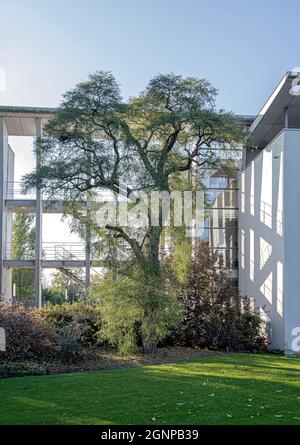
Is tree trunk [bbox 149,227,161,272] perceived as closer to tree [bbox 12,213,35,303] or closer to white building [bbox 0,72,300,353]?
white building [bbox 0,72,300,353]

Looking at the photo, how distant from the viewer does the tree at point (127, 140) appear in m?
13.7

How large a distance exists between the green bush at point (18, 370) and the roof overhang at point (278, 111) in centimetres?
1030

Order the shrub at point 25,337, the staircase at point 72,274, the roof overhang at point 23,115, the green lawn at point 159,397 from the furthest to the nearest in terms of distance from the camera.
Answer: the staircase at point 72,274 < the roof overhang at point 23,115 < the shrub at point 25,337 < the green lawn at point 159,397

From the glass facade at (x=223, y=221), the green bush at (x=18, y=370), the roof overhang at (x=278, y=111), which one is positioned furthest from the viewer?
the glass facade at (x=223, y=221)

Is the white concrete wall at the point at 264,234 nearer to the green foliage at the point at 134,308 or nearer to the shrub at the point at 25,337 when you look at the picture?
the green foliage at the point at 134,308

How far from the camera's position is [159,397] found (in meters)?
7.55

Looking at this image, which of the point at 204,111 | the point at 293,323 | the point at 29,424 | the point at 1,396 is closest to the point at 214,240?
the point at 293,323

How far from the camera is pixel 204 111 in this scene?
14.0 metres

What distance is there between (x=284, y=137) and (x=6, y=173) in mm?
13502

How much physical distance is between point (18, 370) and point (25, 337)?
1441 millimetres

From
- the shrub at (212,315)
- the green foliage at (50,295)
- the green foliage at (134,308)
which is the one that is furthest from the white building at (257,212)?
the green foliage at (50,295)

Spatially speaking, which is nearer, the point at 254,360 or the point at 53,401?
the point at 53,401

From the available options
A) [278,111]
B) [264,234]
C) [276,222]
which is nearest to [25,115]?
[278,111]
